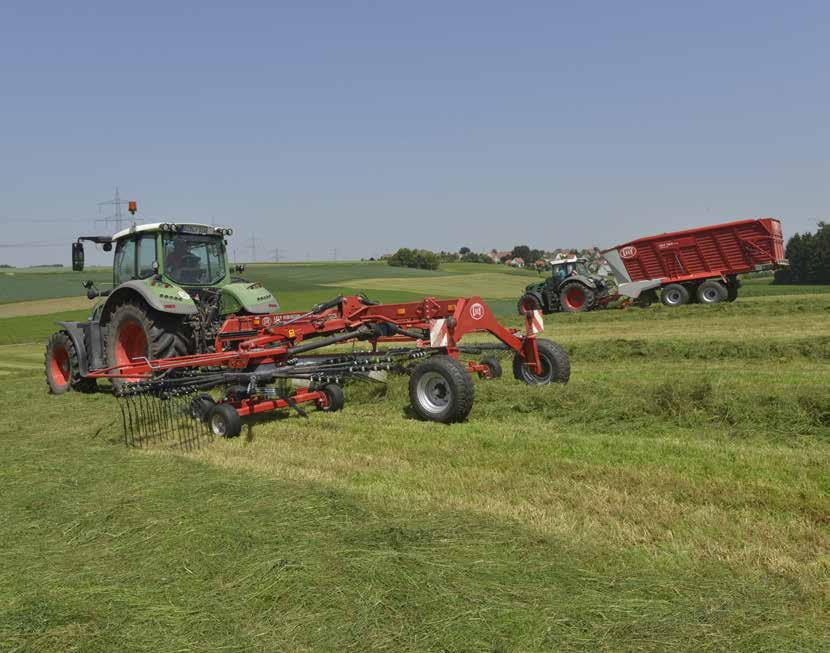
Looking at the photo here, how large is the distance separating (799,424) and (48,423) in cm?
780

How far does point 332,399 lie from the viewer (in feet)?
26.0

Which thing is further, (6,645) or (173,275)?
(173,275)

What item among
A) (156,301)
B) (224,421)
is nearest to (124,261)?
(156,301)

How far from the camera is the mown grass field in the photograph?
286cm

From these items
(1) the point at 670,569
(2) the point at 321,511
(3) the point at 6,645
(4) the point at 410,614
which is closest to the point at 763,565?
(1) the point at 670,569

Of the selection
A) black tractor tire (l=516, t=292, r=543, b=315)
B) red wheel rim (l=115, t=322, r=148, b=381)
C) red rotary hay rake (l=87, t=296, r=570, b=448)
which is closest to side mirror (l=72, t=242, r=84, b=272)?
red wheel rim (l=115, t=322, r=148, b=381)

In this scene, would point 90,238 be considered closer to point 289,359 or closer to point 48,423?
point 48,423

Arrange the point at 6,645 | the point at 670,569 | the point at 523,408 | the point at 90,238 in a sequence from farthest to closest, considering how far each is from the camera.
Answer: the point at 90,238 → the point at 523,408 → the point at 670,569 → the point at 6,645

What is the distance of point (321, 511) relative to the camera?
4273 millimetres

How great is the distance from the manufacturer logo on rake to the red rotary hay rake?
1cm

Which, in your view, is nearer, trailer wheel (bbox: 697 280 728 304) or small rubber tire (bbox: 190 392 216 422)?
small rubber tire (bbox: 190 392 216 422)

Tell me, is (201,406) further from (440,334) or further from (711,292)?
(711,292)

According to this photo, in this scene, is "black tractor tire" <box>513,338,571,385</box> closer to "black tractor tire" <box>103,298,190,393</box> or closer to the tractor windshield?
"black tractor tire" <box>103,298,190,393</box>

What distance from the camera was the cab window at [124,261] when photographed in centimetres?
1009
